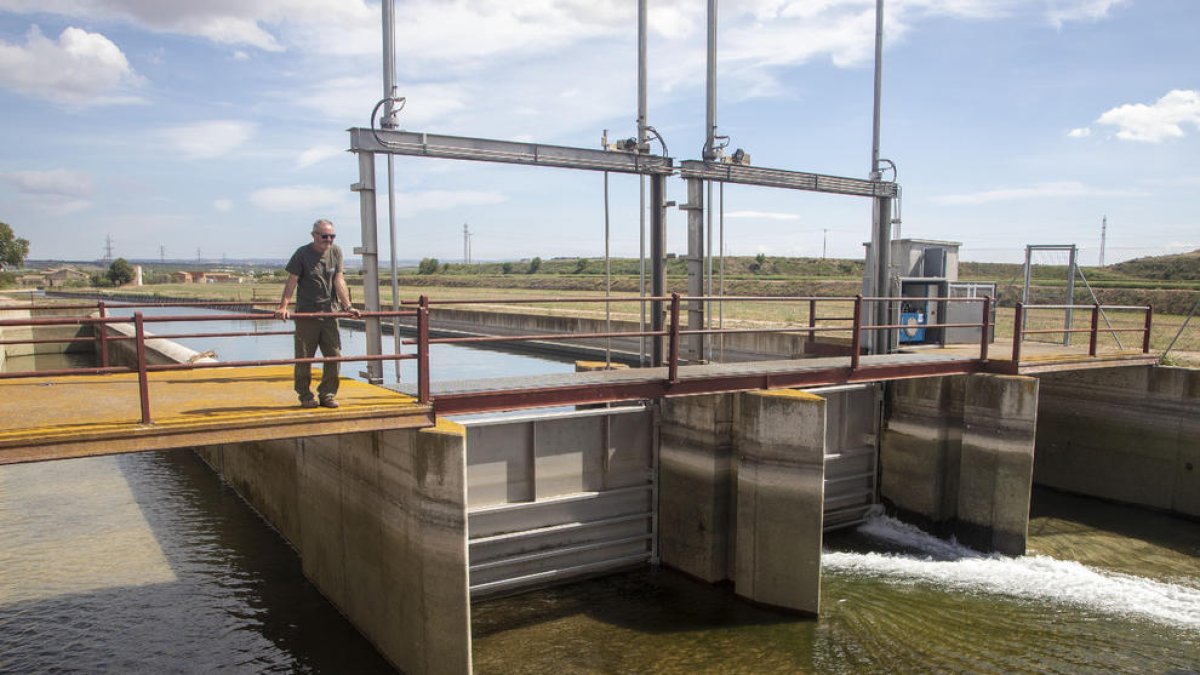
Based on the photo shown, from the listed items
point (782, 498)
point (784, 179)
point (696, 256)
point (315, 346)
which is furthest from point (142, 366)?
point (784, 179)

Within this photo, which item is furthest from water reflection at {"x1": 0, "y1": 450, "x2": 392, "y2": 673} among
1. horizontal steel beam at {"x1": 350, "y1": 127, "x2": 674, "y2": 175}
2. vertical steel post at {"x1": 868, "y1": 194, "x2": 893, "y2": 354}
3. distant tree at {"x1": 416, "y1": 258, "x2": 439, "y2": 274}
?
distant tree at {"x1": 416, "y1": 258, "x2": 439, "y2": 274}

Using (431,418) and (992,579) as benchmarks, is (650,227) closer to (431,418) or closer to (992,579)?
(431,418)

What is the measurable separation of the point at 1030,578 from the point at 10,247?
76558 millimetres

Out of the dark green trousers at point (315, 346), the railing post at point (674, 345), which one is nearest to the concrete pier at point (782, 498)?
the railing post at point (674, 345)

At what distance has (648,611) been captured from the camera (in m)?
9.44

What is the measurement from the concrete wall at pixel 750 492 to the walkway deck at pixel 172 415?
4315 millimetres

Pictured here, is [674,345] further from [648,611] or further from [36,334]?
[36,334]

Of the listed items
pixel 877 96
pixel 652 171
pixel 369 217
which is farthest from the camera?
pixel 877 96

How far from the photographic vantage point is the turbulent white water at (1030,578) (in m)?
9.95

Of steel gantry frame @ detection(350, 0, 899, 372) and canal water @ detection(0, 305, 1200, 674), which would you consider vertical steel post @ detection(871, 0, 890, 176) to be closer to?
steel gantry frame @ detection(350, 0, 899, 372)

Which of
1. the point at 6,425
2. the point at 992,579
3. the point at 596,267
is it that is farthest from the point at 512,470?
the point at 596,267

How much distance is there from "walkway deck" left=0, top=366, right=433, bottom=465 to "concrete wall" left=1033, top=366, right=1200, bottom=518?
13672 mm

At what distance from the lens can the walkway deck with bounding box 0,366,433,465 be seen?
561 centimetres

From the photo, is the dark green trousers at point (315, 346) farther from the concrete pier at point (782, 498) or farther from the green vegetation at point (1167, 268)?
the green vegetation at point (1167, 268)
